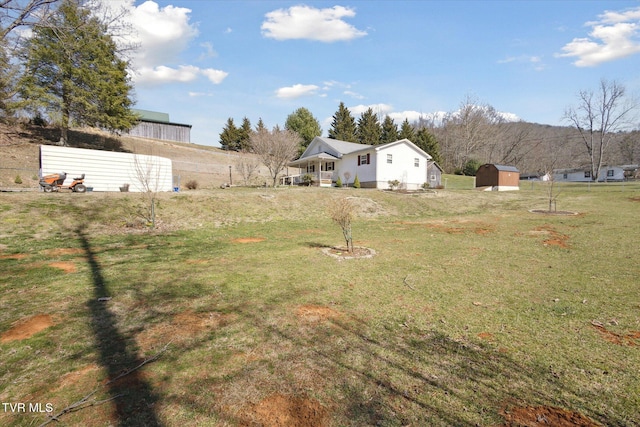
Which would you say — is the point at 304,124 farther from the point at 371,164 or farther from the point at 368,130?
the point at 371,164

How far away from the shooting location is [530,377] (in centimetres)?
272

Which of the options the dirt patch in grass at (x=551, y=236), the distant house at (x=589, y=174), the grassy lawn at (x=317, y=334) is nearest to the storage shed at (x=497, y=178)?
the dirt patch in grass at (x=551, y=236)

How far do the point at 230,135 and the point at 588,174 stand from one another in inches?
2886

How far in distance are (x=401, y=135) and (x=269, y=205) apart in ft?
134

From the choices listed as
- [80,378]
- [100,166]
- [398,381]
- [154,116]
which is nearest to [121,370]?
[80,378]

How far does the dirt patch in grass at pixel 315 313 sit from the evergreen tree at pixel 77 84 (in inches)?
1037

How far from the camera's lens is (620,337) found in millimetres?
3445

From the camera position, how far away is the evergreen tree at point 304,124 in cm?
4922

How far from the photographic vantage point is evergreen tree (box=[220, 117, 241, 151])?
51875 millimetres

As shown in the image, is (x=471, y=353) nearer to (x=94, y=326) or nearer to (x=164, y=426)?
(x=164, y=426)

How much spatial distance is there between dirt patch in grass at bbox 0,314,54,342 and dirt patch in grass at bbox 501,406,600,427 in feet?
16.5

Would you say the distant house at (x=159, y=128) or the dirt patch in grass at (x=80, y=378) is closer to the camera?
the dirt patch in grass at (x=80, y=378)

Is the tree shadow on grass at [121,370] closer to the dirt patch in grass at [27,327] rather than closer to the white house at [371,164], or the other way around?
the dirt patch in grass at [27,327]

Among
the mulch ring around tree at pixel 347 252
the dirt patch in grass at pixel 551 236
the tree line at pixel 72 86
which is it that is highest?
the tree line at pixel 72 86
